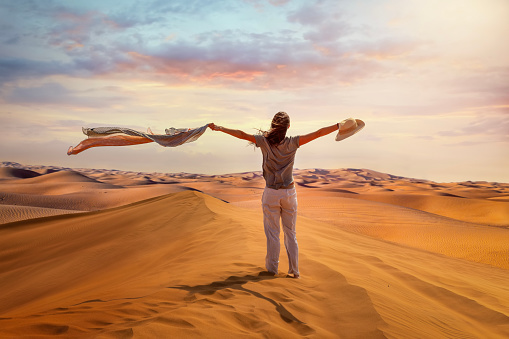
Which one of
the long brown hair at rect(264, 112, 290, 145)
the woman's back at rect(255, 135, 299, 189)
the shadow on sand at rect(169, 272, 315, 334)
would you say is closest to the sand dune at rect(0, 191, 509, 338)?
the shadow on sand at rect(169, 272, 315, 334)

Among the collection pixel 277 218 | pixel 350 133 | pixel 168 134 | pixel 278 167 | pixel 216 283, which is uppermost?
pixel 350 133

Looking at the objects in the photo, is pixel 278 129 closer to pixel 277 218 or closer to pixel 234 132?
pixel 234 132

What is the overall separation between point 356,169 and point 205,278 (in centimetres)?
9965

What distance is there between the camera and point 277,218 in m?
5.08

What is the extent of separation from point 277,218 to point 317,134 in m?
1.17

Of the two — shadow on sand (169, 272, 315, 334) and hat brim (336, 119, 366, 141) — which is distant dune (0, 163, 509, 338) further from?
hat brim (336, 119, 366, 141)

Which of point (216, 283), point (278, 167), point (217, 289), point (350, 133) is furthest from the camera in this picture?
point (278, 167)

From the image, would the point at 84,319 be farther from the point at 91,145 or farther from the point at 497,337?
the point at 497,337

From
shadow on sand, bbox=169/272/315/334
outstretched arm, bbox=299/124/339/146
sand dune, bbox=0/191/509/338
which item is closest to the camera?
sand dune, bbox=0/191/509/338

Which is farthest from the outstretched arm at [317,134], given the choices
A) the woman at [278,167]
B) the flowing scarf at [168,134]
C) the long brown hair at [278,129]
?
the flowing scarf at [168,134]

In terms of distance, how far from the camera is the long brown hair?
4980 mm

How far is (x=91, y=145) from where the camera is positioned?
17.1 feet

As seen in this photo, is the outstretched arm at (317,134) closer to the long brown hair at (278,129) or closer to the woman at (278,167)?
the woman at (278,167)

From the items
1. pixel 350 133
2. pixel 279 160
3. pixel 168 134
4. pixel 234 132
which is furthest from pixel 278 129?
pixel 168 134
